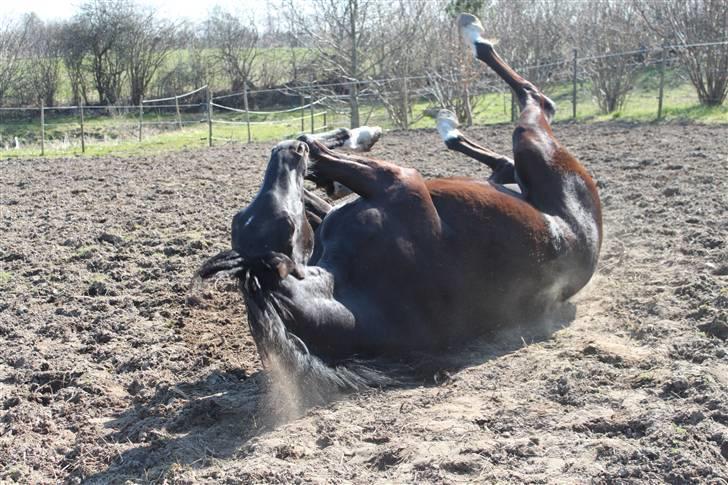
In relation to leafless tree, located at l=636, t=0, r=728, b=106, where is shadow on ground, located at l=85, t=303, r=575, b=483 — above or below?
below

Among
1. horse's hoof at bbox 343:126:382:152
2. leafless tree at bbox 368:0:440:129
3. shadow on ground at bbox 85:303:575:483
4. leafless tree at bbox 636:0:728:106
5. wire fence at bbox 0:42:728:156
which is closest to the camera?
shadow on ground at bbox 85:303:575:483

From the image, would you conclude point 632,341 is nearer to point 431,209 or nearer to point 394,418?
point 431,209

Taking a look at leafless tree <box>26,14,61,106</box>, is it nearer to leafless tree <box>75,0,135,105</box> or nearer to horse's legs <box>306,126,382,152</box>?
Answer: leafless tree <box>75,0,135,105</box>

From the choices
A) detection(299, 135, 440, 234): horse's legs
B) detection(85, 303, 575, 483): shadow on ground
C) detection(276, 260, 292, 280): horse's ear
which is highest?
detection(299, 135, 440, 234): horse's legs

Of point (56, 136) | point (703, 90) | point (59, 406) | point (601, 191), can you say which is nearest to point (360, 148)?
point (59, 406)

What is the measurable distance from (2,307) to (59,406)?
1975mm

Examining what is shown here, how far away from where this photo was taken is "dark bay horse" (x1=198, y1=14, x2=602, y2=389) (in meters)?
3.84

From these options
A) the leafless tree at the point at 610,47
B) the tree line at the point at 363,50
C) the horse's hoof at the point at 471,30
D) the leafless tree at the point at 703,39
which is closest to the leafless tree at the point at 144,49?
the tree line at the point at 363,50

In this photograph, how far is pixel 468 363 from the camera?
4312mm

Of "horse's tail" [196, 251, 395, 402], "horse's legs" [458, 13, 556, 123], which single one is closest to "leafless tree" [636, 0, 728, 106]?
"horse's legs" [458, 13, 556, 123]

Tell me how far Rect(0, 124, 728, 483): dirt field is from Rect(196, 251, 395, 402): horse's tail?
0.12 m

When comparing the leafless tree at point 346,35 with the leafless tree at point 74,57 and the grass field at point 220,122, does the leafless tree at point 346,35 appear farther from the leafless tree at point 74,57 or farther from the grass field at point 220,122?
the leafless tree at point 74,57

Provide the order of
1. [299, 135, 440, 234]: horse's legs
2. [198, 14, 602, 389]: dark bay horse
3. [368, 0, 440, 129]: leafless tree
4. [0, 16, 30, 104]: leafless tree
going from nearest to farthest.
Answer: [198, 14, 602, 389]: dark bay horse
[299, 135, 440, 234]: horse's legs
[368, 0, 440, 129]: leafless tree
[0, 16, 30, 104]: leafless tree

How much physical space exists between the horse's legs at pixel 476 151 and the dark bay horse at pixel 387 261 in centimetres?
75
